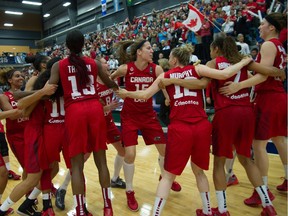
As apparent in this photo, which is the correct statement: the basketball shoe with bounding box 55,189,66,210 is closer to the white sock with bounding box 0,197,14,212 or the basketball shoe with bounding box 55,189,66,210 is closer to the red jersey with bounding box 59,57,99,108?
the white sock with bounding box 0,197,14,212

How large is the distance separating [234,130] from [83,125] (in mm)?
1406

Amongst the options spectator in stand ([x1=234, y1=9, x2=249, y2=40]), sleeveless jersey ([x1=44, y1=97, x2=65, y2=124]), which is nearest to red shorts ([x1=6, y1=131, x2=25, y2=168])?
sleeveless jersey ([x1=44, y1=97, x2=65, y2=124])

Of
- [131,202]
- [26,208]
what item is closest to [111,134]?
[131,202]

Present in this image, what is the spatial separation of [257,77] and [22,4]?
2988cm

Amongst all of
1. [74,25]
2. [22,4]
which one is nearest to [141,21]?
[74,25]

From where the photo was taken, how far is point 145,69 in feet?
11.8

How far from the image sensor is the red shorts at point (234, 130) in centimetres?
267

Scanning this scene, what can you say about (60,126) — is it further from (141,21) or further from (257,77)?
(141,21)

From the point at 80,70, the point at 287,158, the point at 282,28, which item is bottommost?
the point at 287,158

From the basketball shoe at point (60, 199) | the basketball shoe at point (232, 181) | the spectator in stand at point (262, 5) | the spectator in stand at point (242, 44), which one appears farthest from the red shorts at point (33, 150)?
the spectator in stand at point (262, 5)

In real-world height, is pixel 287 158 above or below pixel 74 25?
below

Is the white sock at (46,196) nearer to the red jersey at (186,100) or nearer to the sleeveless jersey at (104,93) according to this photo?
the sleeveless jersey at (104,93)

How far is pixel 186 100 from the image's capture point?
264 centimetres

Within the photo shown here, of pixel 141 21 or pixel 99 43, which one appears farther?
pixel 99 43
